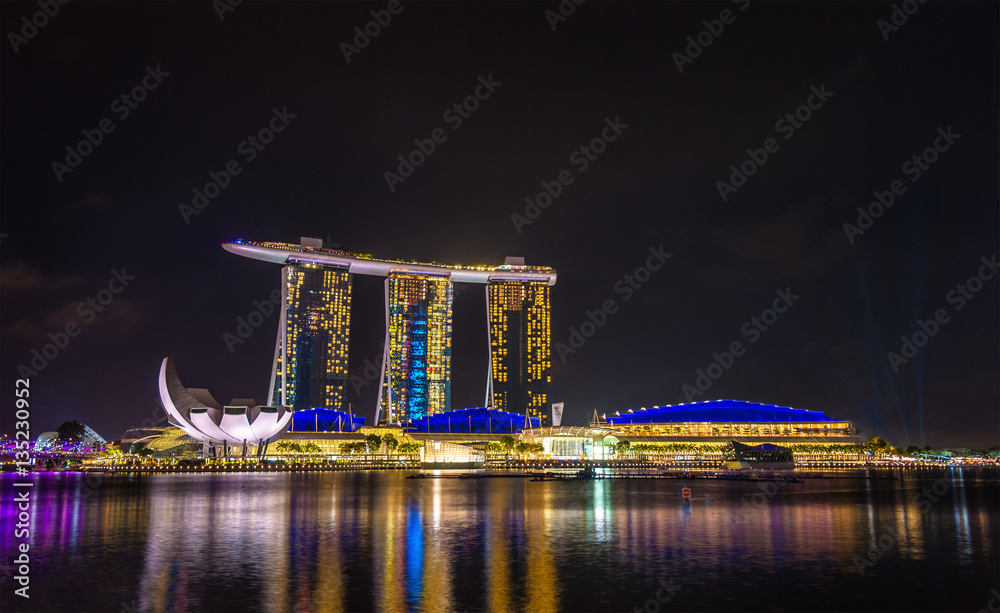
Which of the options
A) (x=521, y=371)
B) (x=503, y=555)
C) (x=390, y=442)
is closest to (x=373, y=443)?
(x=390, y=442)

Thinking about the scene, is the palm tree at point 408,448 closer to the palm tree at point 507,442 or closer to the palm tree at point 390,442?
the palm tree at point 390,442

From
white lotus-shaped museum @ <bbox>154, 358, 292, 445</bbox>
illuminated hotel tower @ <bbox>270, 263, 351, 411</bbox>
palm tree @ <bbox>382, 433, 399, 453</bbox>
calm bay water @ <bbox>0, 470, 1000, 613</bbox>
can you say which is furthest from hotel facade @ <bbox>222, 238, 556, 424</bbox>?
calm bay water @ <bbox>0, 470, 1000, 613</bbox>

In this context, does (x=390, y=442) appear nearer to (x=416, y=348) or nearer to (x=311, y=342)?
(x=311, y=342)

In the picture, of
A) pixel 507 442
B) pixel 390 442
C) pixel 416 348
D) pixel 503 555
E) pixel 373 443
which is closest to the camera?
pixel 503 555

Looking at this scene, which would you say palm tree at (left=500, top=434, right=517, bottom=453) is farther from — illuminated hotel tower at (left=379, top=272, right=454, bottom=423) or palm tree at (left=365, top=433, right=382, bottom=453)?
illuminated hotel tower at (left=379, top=272, right=454, bottom=423)

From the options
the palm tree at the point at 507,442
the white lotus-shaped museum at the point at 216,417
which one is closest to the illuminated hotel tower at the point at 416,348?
the palm tree at the point at 507,442
